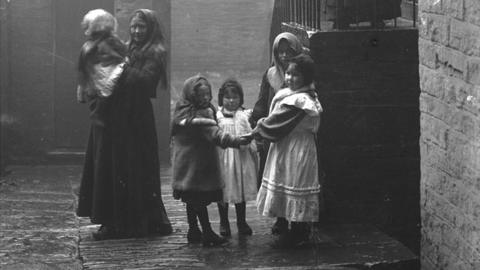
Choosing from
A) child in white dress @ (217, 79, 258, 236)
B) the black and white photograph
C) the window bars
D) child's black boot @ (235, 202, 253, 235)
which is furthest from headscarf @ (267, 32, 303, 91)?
child's black boot @ (235, 202, 253, 235)

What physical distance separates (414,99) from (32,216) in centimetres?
355

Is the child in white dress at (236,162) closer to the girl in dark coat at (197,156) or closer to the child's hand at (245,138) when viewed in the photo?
the girl in dark coat at (197,156)

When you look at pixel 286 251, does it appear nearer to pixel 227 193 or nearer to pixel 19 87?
pixel 227 193

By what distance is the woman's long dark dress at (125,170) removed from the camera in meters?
8.60

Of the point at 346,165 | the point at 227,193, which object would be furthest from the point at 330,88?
the point at 227,193

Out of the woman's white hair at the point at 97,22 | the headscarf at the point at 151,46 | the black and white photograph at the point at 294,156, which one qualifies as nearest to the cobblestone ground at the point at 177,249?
the black and white photograph at the point at 294,156

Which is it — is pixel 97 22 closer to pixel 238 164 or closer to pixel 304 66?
pixel 238 164

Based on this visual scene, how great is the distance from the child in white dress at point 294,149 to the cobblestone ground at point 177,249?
287 mm

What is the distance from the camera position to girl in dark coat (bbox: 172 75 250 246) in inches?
315

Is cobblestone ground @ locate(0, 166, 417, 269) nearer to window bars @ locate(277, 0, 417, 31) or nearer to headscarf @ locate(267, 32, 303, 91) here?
headscarf @ locate(267, 32, 303, 91)

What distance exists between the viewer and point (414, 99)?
877 cm

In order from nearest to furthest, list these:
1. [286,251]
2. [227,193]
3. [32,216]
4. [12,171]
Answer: [286,251], [227,193], [32,216], [12,171]

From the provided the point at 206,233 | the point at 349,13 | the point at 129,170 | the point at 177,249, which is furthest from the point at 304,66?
the point at 129,170

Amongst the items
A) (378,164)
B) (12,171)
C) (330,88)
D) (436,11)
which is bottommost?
(12,171)
